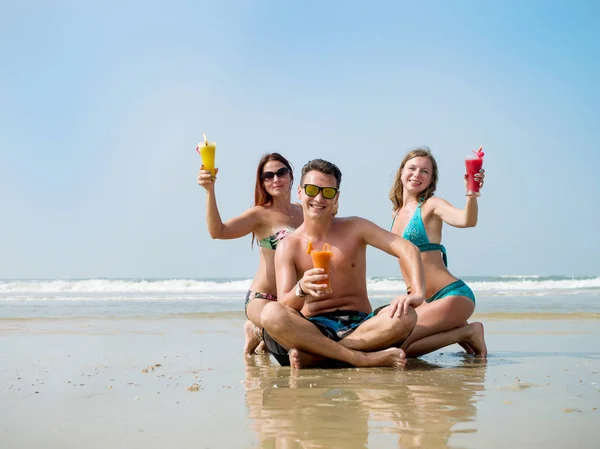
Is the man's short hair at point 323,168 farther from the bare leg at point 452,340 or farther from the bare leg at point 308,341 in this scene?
the bare leg at point 452,340

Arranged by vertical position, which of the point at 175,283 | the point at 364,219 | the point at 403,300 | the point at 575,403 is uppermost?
the point at 364,219

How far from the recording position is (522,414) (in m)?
3.38

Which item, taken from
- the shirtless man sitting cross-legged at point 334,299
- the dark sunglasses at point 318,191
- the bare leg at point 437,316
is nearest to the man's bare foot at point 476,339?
the bare leg at point 437,316

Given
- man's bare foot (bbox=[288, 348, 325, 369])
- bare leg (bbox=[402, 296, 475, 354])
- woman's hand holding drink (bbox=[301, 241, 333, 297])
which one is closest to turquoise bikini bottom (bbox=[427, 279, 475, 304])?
bare leg (bbox=[402, 296, 475, 354])

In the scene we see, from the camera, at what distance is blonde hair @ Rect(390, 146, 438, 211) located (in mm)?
6250

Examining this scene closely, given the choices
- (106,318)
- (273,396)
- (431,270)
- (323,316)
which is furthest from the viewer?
(106,318)

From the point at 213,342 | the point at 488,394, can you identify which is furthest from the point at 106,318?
the point at 488,394

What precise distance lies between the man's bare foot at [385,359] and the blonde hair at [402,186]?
1.66 m

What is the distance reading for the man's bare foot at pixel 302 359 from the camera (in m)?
5.14

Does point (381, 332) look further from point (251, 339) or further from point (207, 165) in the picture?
point (207, 165)

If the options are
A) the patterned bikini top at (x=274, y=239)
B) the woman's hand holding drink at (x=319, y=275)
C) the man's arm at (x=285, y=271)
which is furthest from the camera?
the patterned bikini top at (x=274, y=239)

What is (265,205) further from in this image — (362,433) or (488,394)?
(362,433)

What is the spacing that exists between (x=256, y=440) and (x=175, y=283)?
30.5 m

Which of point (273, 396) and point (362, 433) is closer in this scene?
point (362, 433)
